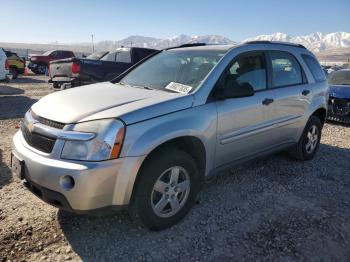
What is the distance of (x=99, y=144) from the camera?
2.85 metres

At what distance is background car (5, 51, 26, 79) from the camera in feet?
64.8

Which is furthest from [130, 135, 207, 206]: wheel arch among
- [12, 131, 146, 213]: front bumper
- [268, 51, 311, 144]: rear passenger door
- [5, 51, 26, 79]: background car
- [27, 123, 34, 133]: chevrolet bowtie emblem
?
[5, 51, 26, 79]: background car

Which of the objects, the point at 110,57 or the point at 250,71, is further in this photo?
the point at 110,57

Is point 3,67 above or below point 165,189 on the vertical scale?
above

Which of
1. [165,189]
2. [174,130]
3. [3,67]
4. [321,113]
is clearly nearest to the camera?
[174,130]

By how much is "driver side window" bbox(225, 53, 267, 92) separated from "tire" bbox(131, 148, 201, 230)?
3.75 feet

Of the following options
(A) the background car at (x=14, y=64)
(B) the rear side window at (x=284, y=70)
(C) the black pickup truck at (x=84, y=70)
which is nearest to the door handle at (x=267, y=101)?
(B) the rear side window at (x=284, y=70)

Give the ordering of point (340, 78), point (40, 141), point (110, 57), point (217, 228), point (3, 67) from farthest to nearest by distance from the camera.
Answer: point (3, 67)
point (110, 57)
point (340, 78)
point (217, 228)
point (40, 141)

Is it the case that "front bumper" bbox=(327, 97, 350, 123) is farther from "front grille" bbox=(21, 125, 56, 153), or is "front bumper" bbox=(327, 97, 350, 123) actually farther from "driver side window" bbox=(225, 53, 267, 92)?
"front grille" bbox=(21, 125, 56, 153)

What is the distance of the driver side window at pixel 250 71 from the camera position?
4.06m

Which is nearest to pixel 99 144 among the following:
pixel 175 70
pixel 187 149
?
pixel 187 149

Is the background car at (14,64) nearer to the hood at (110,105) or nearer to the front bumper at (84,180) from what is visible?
the hood at (110,105)

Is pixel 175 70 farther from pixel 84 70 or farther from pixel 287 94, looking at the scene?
pixel 84 70

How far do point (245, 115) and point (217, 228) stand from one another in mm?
1296
